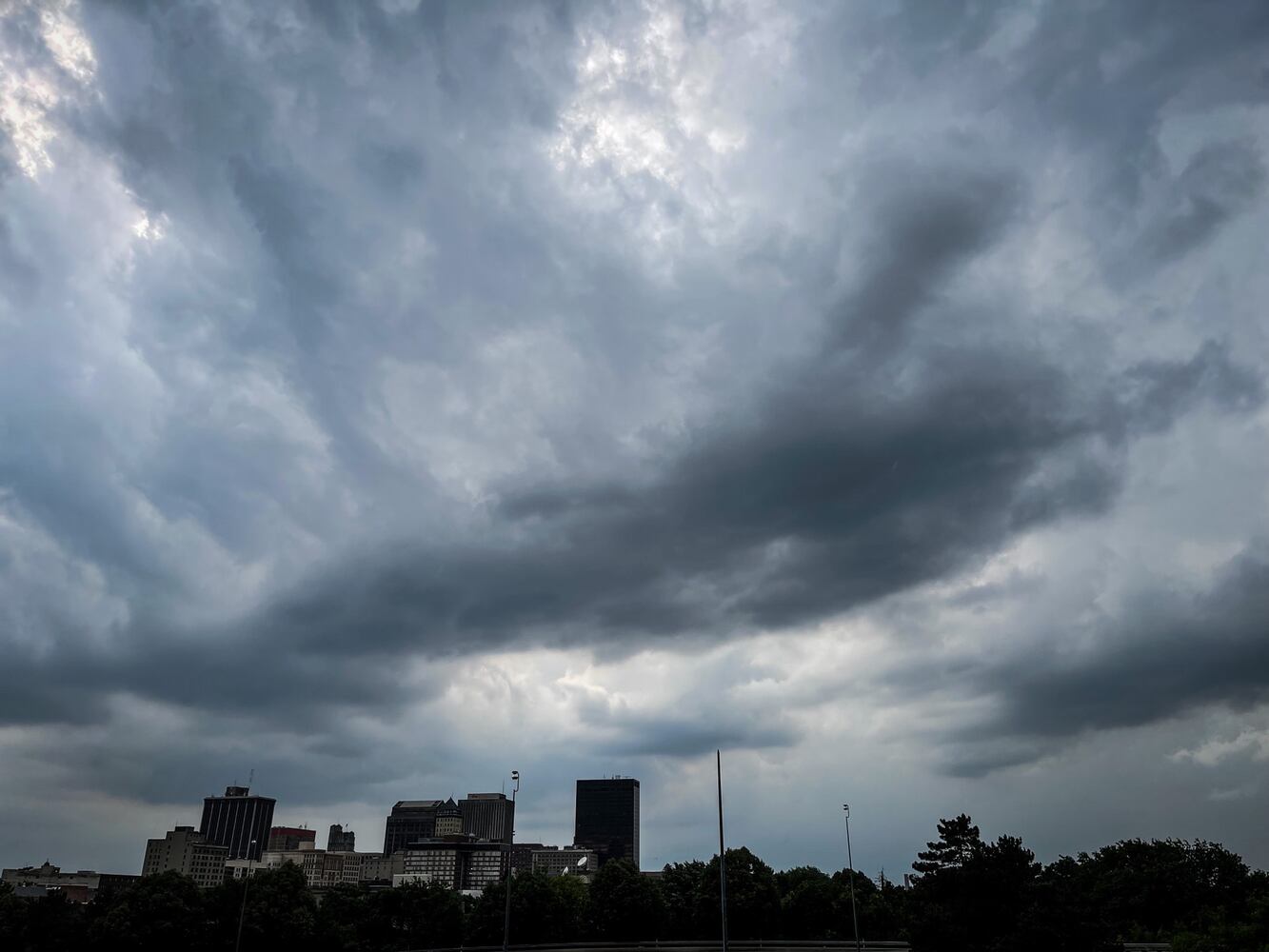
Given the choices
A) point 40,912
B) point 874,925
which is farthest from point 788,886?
point 40,912

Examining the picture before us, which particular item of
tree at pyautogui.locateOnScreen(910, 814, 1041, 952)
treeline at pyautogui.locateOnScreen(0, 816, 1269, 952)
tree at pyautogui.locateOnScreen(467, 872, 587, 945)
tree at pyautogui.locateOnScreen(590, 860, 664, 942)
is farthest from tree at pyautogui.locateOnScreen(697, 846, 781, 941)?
tree at pyautogui.locateOnScreen(910, 814, 1041, 952)

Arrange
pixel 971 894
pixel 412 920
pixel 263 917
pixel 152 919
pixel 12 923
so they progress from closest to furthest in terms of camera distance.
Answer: pixel 971 894
pixel 12 923
pixel 152 919
pixel 263 917
pixel 412 920

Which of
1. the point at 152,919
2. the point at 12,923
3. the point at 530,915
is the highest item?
the point at 152,919

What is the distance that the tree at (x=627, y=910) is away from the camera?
9638 centimetres

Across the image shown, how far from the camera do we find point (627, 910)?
96625mm

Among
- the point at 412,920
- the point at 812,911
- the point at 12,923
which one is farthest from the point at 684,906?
the point at 12,923

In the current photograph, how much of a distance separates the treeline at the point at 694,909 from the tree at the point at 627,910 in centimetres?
14

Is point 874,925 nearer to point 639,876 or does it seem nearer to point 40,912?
point 639,876

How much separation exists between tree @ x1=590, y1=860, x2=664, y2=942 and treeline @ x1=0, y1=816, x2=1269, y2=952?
14cm

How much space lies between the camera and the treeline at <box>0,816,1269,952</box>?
194 feet

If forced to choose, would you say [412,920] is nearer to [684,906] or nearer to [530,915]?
[530,915]

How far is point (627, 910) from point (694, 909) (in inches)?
289

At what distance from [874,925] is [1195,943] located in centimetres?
5250

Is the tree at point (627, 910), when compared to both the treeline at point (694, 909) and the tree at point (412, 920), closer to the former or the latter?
the treeline at point (694, 909)
